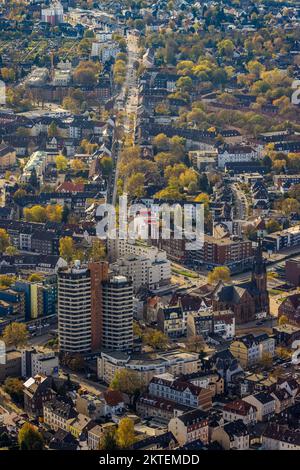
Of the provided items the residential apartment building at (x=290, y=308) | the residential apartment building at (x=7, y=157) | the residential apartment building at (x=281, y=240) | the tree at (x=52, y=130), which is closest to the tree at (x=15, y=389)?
the residential apartment building at (x=290, y=308)

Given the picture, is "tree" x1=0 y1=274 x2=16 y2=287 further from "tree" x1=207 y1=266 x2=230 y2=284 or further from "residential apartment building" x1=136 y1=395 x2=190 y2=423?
"residential apartment building" x1=136 y1=395 x2=190 y2=423

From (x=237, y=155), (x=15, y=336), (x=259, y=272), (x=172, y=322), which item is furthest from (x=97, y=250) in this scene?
(x=237, y=155)

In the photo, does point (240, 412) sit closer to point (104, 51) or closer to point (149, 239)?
point (149, 239)

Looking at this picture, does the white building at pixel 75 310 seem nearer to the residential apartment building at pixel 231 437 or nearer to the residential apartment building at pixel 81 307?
the residential apartment building at pixel 81 307

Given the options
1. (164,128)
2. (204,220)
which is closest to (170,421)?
(204,220)
